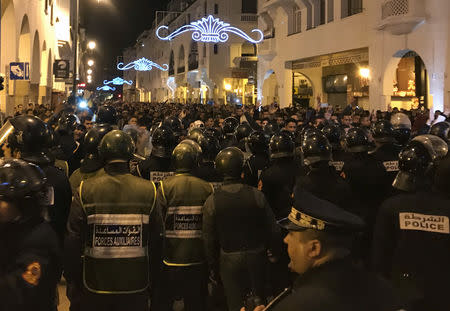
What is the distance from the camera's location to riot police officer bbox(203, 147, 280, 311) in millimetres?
5039

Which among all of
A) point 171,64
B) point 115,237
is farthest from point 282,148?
point 171,64

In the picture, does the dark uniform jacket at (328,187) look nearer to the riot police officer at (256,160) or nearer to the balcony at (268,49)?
the riot police officer at (256,160)

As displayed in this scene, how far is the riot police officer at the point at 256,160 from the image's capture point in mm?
6914

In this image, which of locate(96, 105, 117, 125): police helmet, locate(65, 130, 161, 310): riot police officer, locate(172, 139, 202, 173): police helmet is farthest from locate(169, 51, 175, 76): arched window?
locate(65, 130, 161, 310): riot police officer

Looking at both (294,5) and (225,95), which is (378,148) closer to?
(294,5)

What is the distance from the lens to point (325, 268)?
228 centimetres

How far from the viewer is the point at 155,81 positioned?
314 feet

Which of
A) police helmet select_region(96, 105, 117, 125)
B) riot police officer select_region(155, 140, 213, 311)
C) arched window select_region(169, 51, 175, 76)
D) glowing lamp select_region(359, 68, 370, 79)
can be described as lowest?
riot police officer select_region(155, 140, 213, 311)

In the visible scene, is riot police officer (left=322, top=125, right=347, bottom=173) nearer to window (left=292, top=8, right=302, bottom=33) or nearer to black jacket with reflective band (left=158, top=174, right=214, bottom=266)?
black jacket with reflective band (left=158, top=174, right=214, bottom=266)

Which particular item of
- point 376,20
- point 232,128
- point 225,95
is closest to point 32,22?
point 376,20

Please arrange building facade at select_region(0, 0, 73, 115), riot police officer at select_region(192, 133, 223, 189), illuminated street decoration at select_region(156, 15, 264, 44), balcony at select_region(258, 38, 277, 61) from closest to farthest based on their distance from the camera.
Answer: riot police officer at select_region(192, 133, 223, 189), building facade at select_region(0, 0, 73, 115), illuminated street decoration at select_region(156, 15, 264, 44), balcony at select_region(258, 38, 277, 61)

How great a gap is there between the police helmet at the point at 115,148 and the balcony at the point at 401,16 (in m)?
18.2

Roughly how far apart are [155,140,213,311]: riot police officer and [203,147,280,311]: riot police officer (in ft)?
0.58

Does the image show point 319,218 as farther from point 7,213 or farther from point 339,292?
point 7,213
